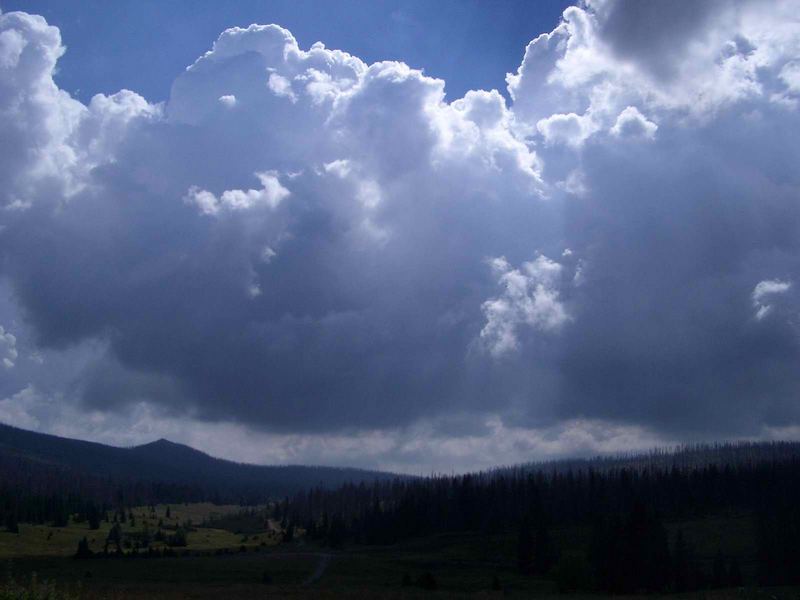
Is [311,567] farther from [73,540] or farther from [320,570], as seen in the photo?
[73,540]

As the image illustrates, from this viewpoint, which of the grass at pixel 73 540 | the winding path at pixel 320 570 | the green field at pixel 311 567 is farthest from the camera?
the grass at pixel 73 540

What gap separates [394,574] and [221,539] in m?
99.2

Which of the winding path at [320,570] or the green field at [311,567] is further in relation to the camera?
the winding path at [320,570]

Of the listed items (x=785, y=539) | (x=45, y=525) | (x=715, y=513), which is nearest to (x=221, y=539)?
(x=45, y=525)

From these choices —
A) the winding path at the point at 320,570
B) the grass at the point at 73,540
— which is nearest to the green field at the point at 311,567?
the winding path at the point at 320,570

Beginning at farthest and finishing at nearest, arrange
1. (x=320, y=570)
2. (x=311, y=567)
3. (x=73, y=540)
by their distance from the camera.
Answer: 1. (x=73, y=540)
2. (x=311, y=567)
3. (x=320, y=570)

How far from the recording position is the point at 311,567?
9738 centimetres

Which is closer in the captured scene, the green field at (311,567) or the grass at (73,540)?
the green field at (311,567)

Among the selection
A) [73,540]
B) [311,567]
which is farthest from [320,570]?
[73,540]

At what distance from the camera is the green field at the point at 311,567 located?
59.1 meters

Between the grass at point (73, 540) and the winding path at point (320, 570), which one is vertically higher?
the winding path at point (320, 570)

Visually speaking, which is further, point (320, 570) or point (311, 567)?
point (311, 567)

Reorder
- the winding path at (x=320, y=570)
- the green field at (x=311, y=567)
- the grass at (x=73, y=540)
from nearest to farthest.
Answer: the green field at (x=311, y=567), the winding path at (x=320, y=570), the grass at (x=73, y=540)

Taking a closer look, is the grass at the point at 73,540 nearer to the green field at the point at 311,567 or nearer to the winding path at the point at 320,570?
the green field at the point at 311,567
